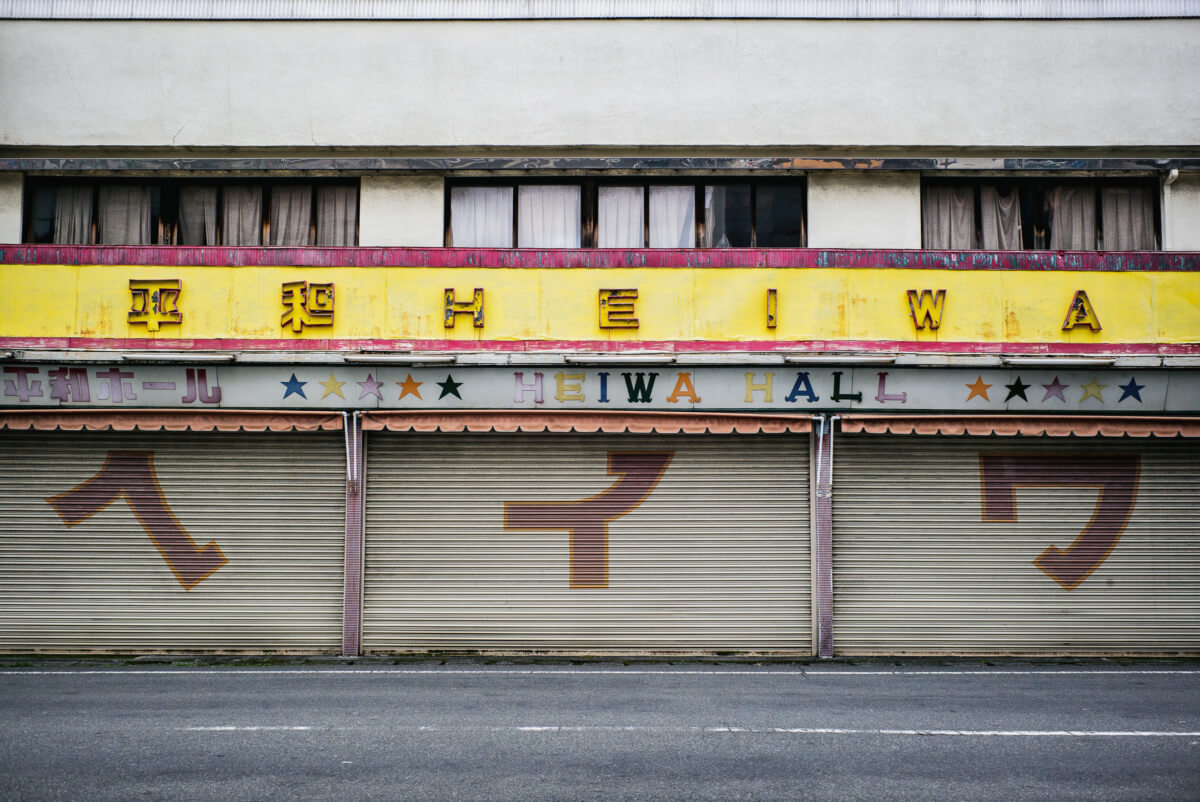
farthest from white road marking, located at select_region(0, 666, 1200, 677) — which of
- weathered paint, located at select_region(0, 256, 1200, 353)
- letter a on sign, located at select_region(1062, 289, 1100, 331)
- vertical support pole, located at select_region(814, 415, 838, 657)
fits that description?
letter a on sign, located at select_region(1062, 289, 1100, 331)

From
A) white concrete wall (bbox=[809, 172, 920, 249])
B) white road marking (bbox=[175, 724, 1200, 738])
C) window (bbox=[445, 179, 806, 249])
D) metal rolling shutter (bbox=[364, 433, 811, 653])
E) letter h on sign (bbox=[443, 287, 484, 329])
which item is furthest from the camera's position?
window (bbox=[445, 179, 806, 249])

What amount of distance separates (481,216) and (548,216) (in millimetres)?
981

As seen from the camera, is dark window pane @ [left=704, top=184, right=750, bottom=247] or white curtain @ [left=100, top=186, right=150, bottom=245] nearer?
dark window pane @ [left=704, top=184, right=750, bottom=247]

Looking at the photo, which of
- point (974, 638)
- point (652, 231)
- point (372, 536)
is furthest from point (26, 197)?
point (974, 638)

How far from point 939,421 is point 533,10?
26.9 feet

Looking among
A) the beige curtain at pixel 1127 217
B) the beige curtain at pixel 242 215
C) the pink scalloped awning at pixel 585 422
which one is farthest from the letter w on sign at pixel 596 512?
the beige curtain at pixel 1127 217

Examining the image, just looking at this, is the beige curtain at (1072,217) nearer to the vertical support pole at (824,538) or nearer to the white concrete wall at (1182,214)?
the white concrete wall at (1182,214)

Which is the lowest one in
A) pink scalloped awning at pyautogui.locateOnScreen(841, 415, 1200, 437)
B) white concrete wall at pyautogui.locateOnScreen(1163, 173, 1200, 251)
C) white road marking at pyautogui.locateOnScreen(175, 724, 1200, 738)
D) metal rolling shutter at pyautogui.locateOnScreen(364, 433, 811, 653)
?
white road marking at pyautogui.locateOnScreen(175, 724, 1200, 738)

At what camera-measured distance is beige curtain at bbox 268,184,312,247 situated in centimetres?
1327

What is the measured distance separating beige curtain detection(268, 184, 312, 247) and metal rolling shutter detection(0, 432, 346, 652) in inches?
116

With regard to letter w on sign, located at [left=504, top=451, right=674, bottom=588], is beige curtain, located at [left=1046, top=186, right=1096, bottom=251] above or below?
above

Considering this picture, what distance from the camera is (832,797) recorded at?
20.7 feet

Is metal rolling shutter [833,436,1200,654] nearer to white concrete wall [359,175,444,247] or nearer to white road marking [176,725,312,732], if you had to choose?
white concrete wall [359,175,444,247]

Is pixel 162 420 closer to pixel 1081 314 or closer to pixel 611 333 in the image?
pixel 611 333
